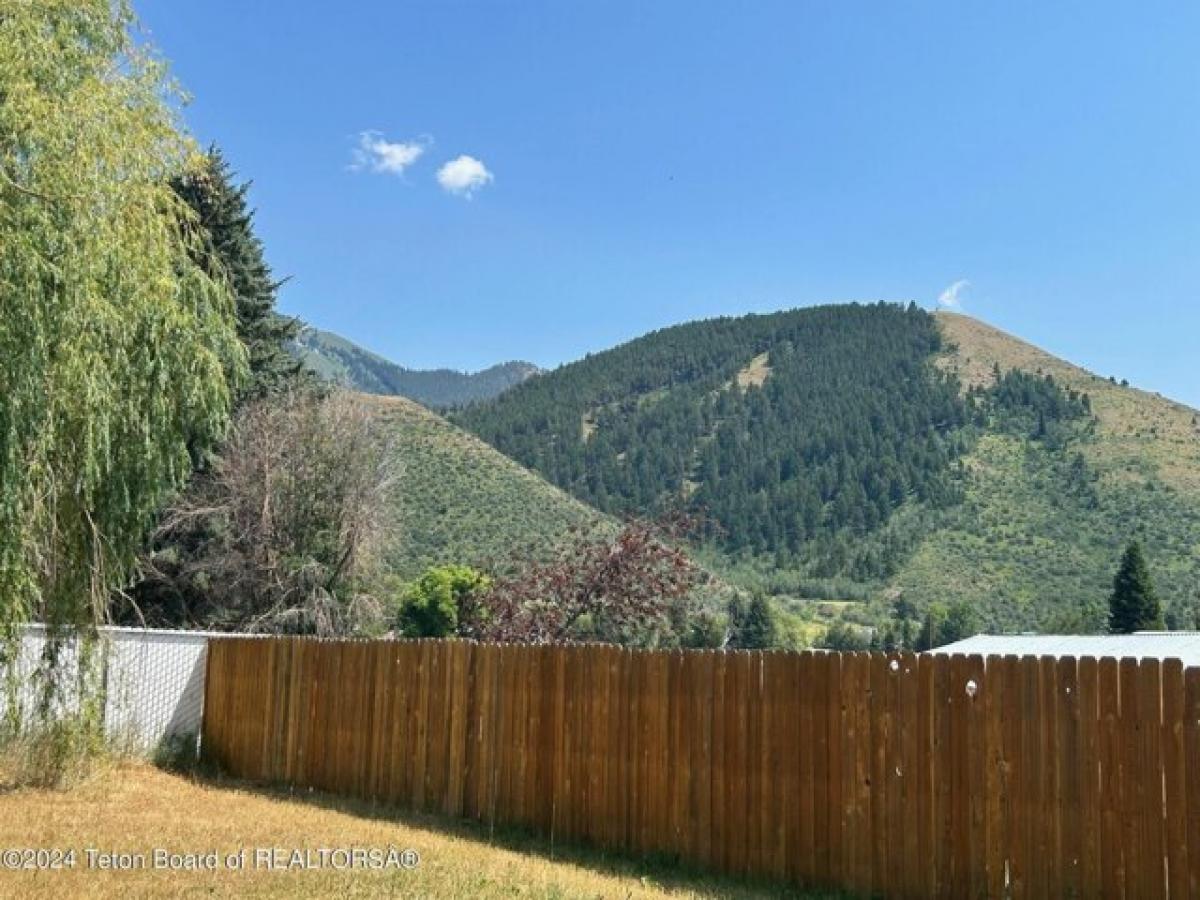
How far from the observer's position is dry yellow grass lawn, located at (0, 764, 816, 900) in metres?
6.56

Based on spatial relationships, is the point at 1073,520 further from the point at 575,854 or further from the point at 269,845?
the point at 269,845

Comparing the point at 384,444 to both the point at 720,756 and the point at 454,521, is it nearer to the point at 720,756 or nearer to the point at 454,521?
the point at 720,756

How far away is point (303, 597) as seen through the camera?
22.1 meters

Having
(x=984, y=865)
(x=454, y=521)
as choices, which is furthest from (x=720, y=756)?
(x=454, y=521)

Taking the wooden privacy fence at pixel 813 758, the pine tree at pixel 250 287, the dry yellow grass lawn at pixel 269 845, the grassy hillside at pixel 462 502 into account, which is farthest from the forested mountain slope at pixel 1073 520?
the dry yellow grass lawn at pixel 269 845

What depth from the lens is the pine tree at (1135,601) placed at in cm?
3919

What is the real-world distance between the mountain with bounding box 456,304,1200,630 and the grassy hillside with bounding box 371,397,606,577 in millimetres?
6855

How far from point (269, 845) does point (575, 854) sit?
2.48 metres

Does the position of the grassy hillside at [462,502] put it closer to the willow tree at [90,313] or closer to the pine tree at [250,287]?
the pine tree at [250,287]

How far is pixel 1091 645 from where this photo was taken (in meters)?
14.3

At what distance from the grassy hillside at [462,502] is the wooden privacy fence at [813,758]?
96.6ft

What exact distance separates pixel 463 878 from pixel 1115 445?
7480cm

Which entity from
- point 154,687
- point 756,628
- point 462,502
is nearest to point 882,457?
point 756,628

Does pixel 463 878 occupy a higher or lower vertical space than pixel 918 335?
lower
